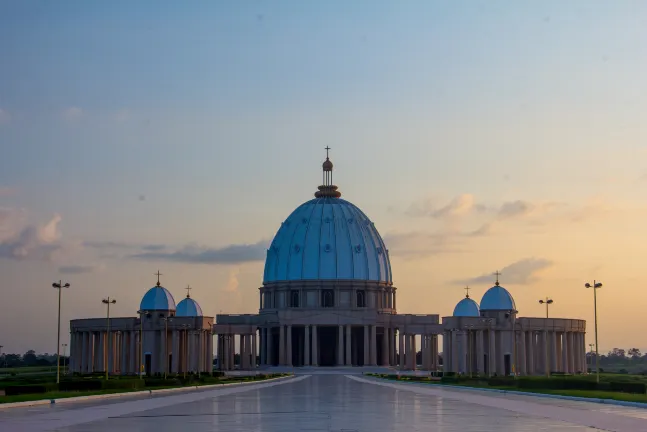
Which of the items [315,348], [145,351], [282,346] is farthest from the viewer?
[282,346]

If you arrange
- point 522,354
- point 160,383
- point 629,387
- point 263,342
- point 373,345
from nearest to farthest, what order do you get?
point 629,387 < point 160,383 < point 522,354 < point 373,345 < point 263,342

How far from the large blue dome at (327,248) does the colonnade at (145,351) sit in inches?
944

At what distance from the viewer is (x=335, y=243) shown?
15662 centimetres

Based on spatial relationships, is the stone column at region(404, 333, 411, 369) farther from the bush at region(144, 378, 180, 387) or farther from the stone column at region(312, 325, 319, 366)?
the bush at region(144, 378, 180, 387)

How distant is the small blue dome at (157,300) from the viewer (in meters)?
136

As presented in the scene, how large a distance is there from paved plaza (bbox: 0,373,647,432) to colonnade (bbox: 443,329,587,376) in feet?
277

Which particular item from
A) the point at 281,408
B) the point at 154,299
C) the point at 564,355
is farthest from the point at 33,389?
the point at 564,355

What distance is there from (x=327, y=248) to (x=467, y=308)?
2504 cm

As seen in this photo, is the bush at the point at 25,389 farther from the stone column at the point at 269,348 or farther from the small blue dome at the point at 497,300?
the stone column at the point at 269,348

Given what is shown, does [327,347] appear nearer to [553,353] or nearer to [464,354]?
[464,354]

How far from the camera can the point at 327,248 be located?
156 m

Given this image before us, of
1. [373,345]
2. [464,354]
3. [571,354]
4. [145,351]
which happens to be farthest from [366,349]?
[145,351]

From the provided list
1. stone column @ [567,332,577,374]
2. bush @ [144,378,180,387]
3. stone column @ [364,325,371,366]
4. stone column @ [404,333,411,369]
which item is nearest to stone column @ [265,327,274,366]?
stone column @ [364,325,371,366]

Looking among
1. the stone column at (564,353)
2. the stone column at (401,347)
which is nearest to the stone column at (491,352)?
the stone column at (401,347)
